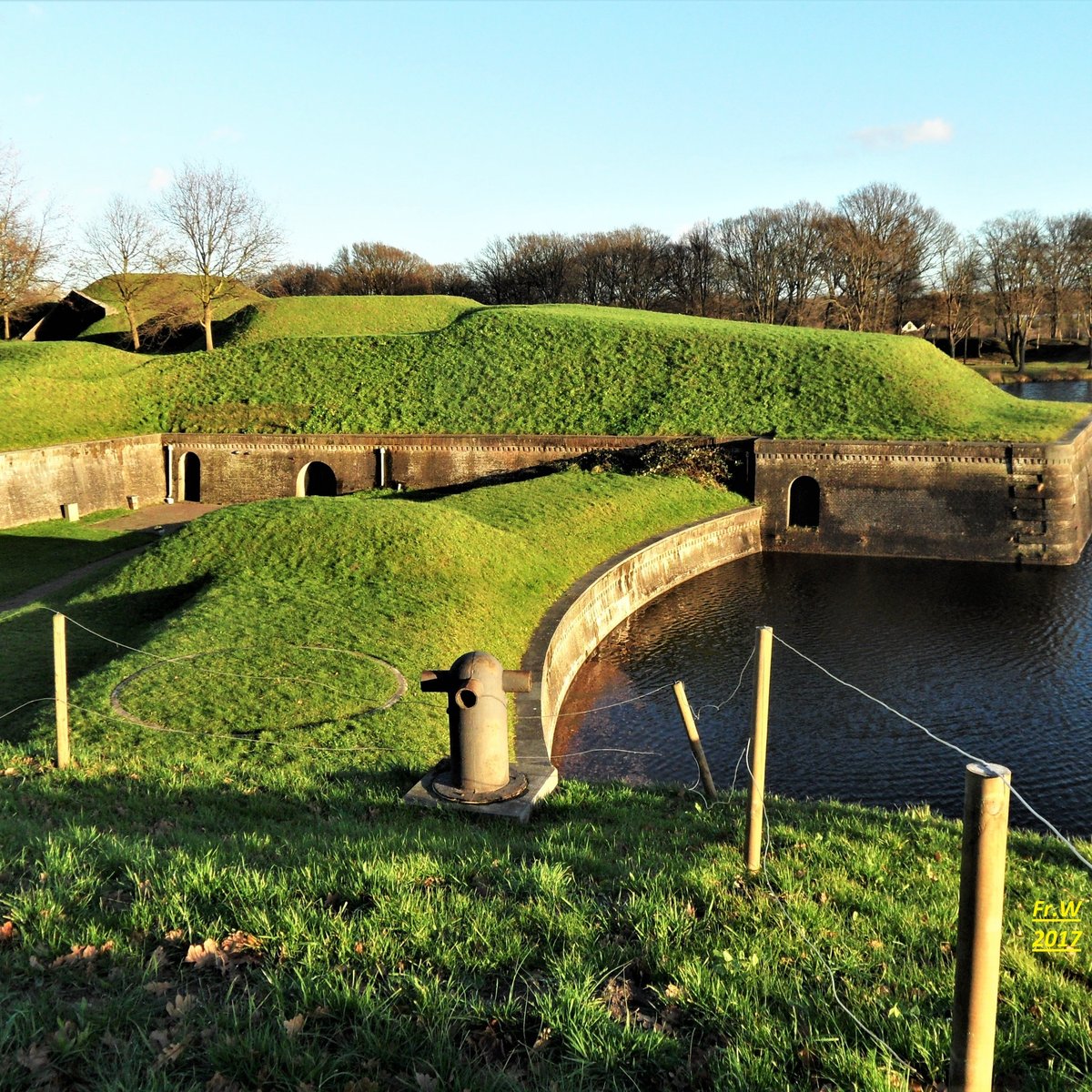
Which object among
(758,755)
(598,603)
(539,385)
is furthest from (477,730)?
(539,385)

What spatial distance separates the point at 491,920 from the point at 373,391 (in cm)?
3233

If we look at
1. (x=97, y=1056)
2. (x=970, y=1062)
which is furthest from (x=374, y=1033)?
(x=970, y=1062)

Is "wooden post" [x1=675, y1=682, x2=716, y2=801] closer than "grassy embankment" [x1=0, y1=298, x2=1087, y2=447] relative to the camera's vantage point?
Yes

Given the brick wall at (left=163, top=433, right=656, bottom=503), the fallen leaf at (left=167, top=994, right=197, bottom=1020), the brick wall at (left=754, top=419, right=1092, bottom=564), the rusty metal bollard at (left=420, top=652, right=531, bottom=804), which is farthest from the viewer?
the brick wall at (left=163, top=433, right=656, bottom=503)

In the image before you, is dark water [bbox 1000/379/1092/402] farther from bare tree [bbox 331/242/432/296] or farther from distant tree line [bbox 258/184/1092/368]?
bare tree [bbox 331/242/432/296]

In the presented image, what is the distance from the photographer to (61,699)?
9227mm

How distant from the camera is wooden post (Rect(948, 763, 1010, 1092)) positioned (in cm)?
312

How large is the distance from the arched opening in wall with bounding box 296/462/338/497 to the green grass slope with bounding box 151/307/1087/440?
1563 millimetres

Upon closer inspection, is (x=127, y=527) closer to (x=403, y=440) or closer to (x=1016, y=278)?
(x=403, y=440)

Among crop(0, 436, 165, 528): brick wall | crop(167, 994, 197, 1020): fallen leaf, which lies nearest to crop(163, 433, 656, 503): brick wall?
crop(0, 436, 165, 528): brick wall

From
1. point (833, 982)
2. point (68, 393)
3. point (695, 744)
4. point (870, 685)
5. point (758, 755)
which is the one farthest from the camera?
point (68, 393)

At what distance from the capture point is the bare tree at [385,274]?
2840 inches

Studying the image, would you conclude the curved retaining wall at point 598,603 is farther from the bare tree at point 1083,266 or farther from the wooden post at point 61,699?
the bare tree at point 1083,266

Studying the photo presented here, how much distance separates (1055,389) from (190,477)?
54423mm
